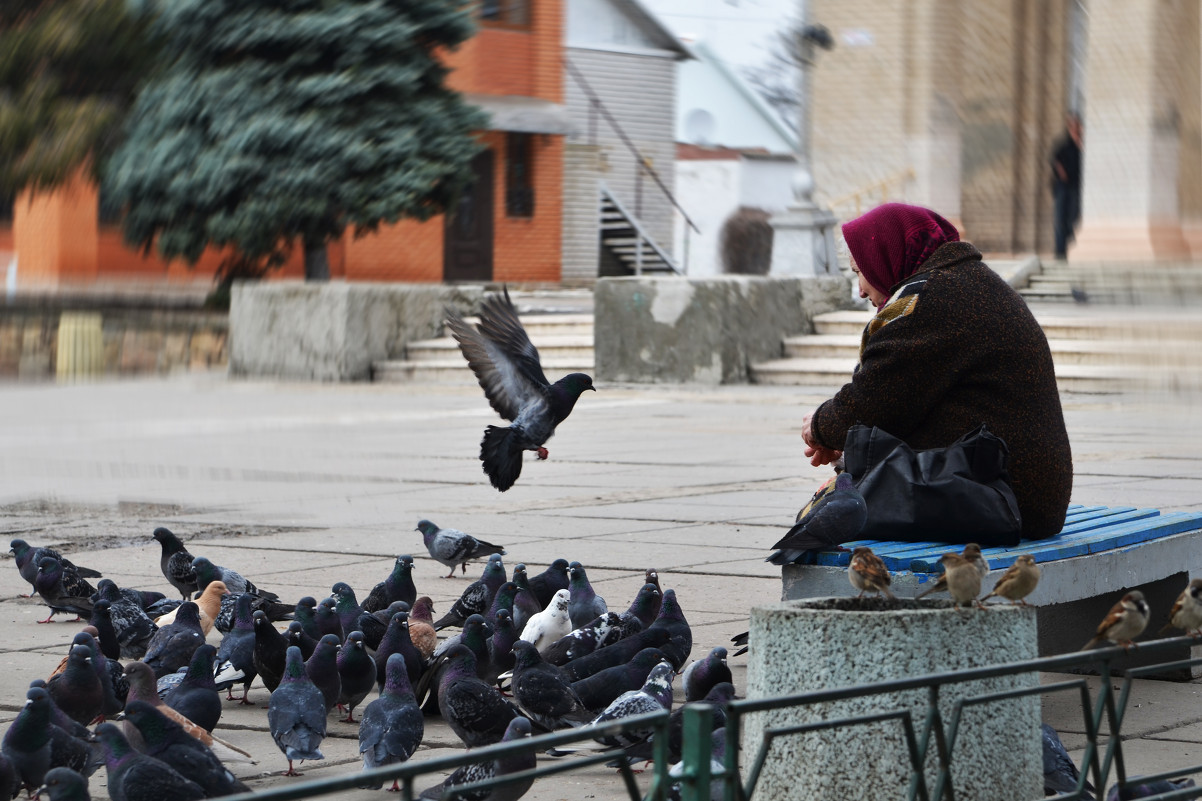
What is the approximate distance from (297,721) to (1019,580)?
6.23ft

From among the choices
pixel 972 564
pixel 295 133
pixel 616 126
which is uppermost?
pixel 616 126

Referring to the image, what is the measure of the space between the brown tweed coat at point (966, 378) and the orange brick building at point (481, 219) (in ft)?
89.6

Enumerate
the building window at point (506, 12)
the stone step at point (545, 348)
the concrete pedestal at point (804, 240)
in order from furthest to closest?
the building window at point (506, 12), the concrete pedestal at point (804, 240), the stone step at point (545, 348)

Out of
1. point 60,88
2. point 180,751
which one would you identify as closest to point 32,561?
point 180,751

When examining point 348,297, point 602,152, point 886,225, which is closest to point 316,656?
point 886,225

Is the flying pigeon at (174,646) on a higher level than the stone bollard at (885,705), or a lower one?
lower

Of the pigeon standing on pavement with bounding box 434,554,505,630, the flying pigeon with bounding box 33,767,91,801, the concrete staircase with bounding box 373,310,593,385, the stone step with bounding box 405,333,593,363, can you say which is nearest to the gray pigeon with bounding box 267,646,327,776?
the flying pigeon with bounding box 33,767,91,801

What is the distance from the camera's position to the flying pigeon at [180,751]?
390cm

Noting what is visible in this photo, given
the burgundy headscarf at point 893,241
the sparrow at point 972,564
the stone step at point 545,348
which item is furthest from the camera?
the stone step at point 545,348

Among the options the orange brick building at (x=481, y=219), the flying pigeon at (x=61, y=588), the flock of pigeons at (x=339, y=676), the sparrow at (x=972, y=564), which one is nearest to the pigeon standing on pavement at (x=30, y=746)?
the flock of pigeons at (x=339, y=676)

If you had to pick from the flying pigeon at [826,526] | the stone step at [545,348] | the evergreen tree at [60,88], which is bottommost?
the flying pigeon at [826,526]

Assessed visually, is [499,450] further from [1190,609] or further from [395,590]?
[1190,609]

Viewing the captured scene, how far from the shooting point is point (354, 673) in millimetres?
5145

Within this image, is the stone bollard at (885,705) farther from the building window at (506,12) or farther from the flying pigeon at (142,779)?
the building window at (506,12)
